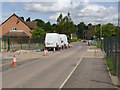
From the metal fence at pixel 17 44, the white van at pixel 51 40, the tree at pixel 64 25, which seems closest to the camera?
the metal fence at pixel 17 44

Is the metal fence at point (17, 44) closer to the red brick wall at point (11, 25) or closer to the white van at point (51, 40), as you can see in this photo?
the white van at point (51, 40)

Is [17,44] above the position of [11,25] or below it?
below

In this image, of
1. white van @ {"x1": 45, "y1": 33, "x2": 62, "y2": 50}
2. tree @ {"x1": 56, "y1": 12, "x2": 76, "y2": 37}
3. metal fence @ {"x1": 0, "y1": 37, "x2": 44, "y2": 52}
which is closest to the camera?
metal fence @ {"x1": 0, "y1": 37, "x2": 44, "y2": 52}

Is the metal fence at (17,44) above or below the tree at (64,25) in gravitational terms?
below

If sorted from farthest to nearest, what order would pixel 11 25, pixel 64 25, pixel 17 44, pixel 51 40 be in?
pixel 64 25, pixel 11 25, pixel 51 40, pixel 17 44

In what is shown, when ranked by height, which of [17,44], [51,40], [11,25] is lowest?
[17,44]

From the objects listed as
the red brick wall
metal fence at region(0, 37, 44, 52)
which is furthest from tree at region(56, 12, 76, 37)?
metal fence at region(0, 37, 44, 52)

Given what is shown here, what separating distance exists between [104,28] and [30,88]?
60243 millimetres

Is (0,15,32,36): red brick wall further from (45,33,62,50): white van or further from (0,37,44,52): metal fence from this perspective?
(45,33,62,50): white van

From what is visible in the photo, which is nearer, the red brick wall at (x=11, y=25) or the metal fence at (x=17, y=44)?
the metal fence at (x=17, y=44)

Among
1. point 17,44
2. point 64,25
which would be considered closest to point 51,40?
point 17,44

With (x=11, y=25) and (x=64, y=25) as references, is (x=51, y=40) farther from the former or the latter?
(x=64, y=25)

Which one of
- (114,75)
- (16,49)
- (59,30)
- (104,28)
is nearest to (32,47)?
(16,49)

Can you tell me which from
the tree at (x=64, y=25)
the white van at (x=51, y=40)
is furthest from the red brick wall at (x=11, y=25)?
the white van at (x=51, y=40)
